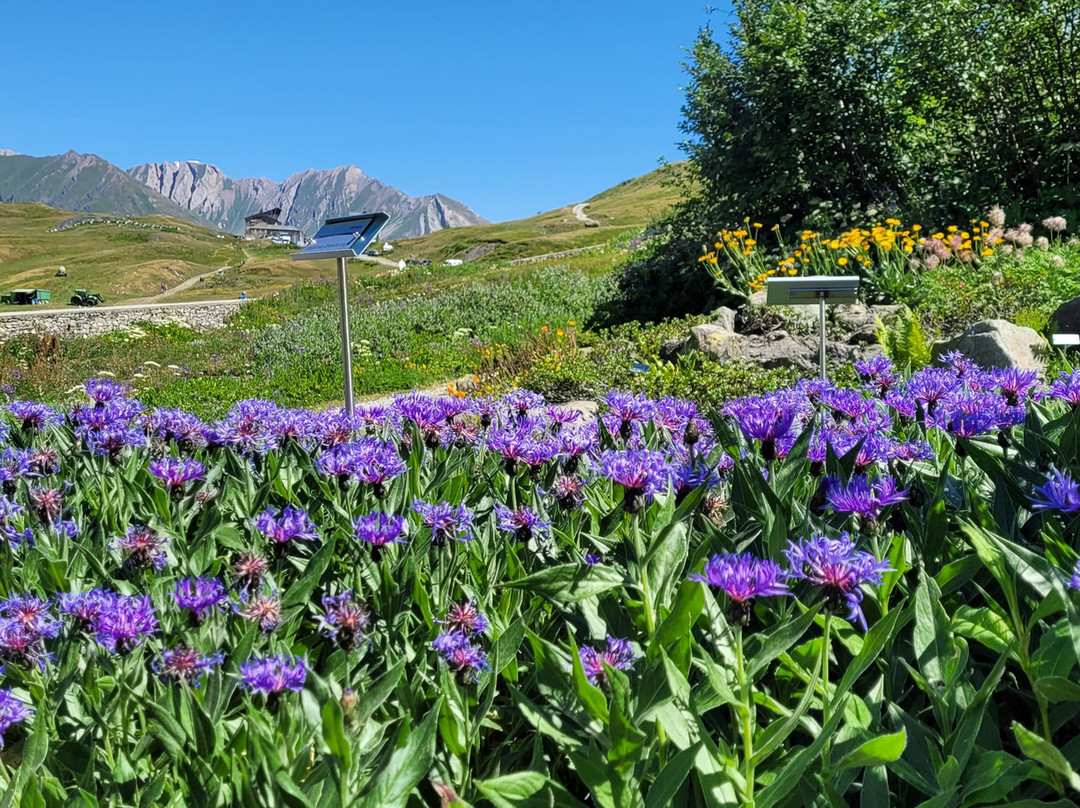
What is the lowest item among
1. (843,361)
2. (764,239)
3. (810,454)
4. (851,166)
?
(843,361)

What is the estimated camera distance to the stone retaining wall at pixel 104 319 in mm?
22297

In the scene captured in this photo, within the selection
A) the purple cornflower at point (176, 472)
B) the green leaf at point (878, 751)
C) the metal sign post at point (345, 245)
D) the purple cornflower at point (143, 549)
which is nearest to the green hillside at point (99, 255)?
the metal sign post at point (345, 245)

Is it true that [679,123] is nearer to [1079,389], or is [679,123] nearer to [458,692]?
[1079,389]

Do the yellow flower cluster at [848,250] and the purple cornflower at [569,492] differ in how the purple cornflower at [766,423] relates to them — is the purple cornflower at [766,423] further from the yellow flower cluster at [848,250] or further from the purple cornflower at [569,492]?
the yellow flower cluster at [848,250]

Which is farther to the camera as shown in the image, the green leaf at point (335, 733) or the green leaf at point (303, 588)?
the green leaf at point (303, 588)

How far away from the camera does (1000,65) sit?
1080 cm

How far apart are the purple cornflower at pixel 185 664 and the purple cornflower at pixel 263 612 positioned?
0.29ft

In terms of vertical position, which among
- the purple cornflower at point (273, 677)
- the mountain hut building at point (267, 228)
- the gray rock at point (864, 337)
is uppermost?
the mountain hut building at point (267, 228)

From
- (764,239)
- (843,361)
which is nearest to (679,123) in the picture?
(764,239)

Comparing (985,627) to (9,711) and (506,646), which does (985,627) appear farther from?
(9,711)

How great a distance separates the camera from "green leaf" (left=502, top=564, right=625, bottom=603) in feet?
4.49

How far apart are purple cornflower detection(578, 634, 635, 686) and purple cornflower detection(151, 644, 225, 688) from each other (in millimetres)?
612

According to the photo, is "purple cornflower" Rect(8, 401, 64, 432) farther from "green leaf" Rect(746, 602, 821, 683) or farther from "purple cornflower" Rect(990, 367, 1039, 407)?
"purple cornflower" Rect(990, 367, 1039, 407)

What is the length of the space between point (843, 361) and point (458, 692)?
7039mm
